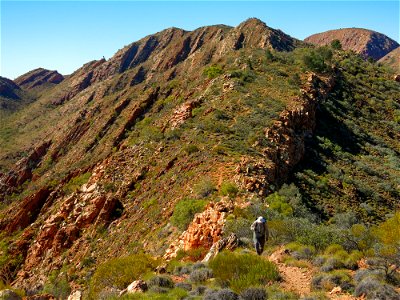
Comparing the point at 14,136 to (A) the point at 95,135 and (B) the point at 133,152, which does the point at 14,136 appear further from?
(B) the point at 133,152

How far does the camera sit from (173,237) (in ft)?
57.0

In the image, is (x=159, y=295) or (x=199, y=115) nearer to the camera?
(x=159, y=295)

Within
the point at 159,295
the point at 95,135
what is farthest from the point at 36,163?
the point at 159,295

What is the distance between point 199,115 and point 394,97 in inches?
1004

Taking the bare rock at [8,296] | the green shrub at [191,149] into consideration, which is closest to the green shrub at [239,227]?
the bare rock at [8,296]

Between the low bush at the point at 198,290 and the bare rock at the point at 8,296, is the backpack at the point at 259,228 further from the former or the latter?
the bare rock at the point at 8,296

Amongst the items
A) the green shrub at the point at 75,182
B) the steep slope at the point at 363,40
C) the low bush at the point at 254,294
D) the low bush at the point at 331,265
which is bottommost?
the green shrub at the point at 75,182

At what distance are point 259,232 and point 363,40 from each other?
612 ft

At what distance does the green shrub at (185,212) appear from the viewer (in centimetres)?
1759

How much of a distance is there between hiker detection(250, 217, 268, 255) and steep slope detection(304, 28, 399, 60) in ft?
563

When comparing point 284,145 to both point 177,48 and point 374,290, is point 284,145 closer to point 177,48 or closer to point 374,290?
point 374,290

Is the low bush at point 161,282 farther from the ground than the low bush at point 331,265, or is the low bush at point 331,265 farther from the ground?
the low bush at point 331,265

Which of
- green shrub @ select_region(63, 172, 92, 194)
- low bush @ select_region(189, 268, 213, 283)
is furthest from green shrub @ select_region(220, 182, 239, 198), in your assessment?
green shrub @ select_region(63, 172, 92, 194)

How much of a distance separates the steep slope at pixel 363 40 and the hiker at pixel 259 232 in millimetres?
171634
